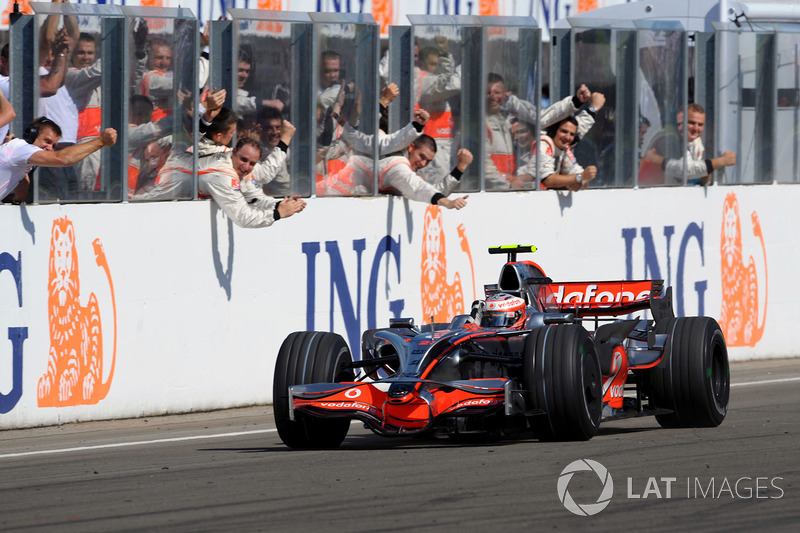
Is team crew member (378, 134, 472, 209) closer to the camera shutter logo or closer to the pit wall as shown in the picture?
the pit wall

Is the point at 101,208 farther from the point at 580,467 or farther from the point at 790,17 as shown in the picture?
the point at 790,17

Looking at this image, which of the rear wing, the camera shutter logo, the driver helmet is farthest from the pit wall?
the camera shutter logo

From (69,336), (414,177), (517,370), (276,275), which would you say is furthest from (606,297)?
(69,336)

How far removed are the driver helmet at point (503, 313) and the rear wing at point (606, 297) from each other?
101cm

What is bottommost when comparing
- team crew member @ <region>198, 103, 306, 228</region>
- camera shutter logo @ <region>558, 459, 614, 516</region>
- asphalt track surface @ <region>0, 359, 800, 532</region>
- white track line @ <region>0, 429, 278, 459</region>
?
white track line @ <region>0, 429, 278, 459</region>

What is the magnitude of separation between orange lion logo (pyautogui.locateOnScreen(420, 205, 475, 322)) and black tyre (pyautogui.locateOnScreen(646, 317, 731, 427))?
14.0 feet

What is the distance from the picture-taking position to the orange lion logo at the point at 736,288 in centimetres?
1784

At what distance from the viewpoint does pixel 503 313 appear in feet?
35.7

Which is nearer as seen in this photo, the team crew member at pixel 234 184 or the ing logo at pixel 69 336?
the ing logo at pixel 69 336

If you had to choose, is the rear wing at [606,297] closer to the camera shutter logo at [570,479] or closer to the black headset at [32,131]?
the camera shutter logo at [570,479]

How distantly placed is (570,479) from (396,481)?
1.00 metres

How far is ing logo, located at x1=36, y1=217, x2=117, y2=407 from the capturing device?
12188mm

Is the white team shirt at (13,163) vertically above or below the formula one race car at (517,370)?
above

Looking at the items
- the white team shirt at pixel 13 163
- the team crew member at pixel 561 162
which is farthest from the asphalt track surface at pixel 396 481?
the team crew member at pixel 561 162
